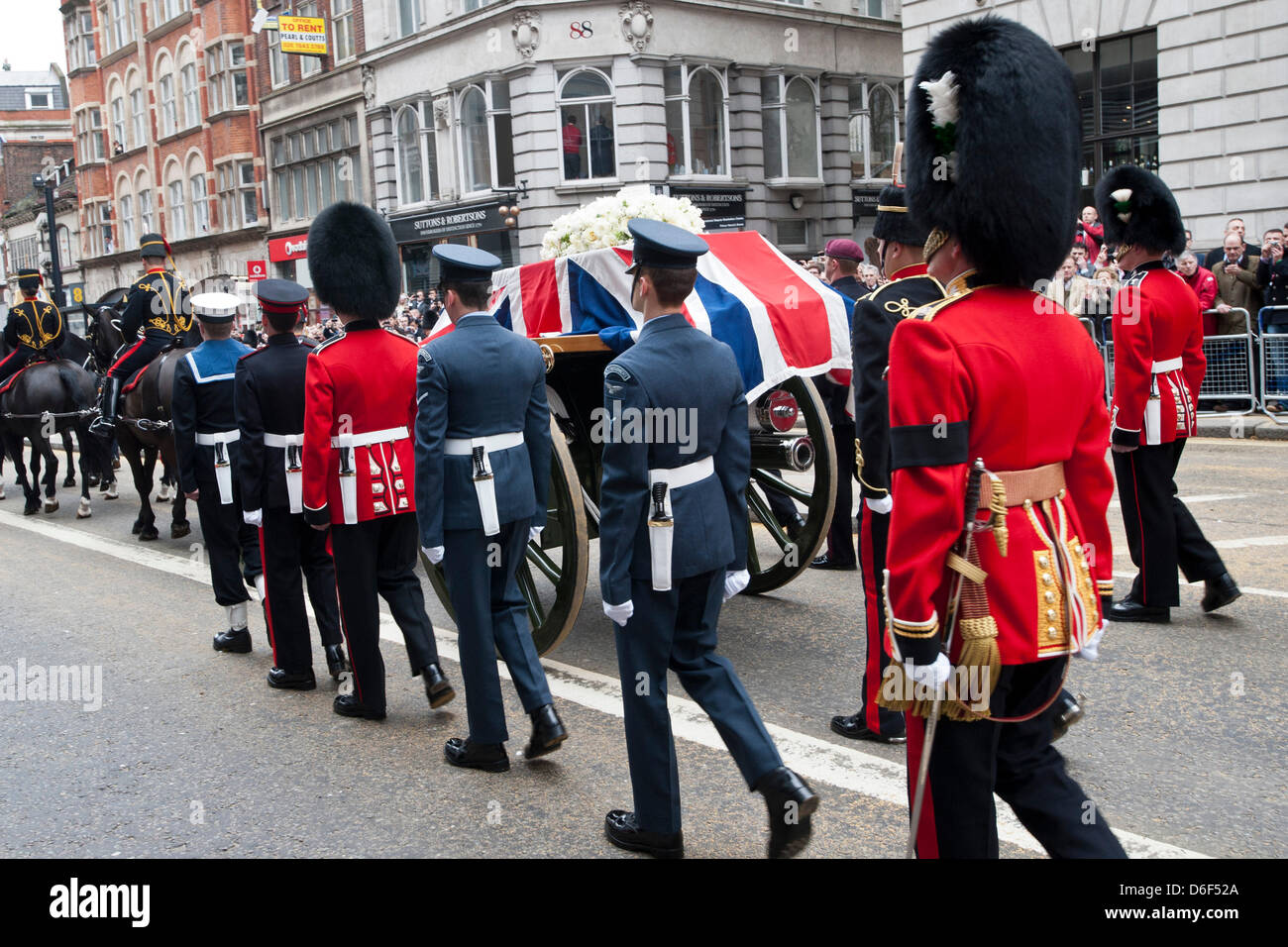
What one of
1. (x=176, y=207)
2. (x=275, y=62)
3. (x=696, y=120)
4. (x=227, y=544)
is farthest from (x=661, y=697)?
(x=176, y=207)

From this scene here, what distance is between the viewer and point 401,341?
538 centimetres

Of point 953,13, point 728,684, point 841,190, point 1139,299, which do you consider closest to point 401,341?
point 728,684

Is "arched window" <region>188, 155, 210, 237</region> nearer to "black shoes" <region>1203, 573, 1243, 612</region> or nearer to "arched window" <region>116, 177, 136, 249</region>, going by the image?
"arched window" <region>116, 177, 136, 249</region>

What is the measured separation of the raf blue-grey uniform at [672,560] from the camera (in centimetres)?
364

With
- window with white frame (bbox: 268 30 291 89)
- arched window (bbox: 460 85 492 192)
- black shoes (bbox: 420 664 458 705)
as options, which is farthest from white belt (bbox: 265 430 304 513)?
window with white frame (bbox: 268 30 291 89)

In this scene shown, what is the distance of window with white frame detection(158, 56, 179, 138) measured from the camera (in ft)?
139

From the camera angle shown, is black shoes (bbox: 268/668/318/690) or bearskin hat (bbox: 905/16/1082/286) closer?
bearskin hat (bbox: 905/16/1082/286)

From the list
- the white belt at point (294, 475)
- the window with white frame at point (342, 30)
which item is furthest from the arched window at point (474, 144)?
the white belt at point (294, 475)

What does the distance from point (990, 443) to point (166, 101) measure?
45486 mm

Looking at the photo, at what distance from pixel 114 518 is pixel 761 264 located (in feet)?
25.7

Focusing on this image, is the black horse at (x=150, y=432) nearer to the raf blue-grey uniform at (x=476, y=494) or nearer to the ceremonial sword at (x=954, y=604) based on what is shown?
the raf blue-grey uniform at (x=476, y=494)

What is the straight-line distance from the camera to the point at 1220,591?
19.7 ft

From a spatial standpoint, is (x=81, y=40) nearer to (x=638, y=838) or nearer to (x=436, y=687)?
(x=436, y=687)
